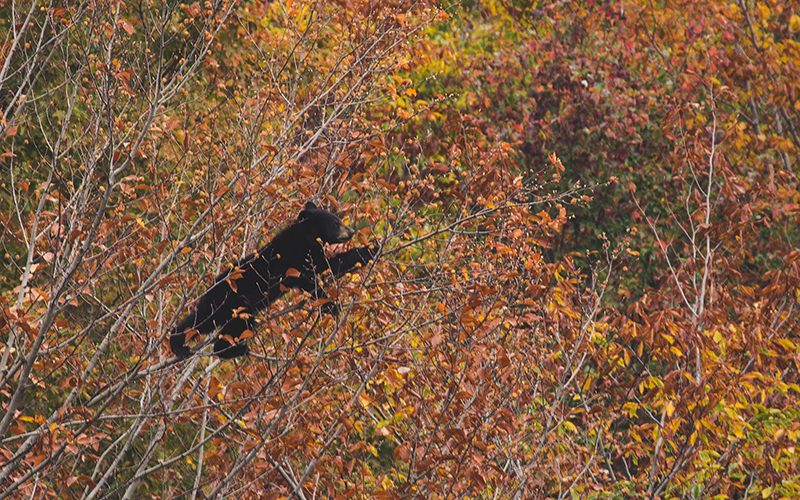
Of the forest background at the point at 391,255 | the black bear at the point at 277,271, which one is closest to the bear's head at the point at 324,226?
the black bear at the point at 277,271

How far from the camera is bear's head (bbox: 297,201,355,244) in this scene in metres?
4.73

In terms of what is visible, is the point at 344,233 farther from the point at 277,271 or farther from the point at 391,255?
the point at 391,255

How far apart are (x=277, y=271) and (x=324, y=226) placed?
16.0 inches

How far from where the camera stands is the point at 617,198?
1173 cm

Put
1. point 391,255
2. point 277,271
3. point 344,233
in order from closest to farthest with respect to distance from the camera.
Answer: point 344,233 → point 277,271 → point 391,255

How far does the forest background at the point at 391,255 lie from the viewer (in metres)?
4.22

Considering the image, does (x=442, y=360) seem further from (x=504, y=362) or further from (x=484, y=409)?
(x=504, y=362)

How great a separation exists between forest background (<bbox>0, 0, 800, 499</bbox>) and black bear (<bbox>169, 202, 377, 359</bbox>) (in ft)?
0.39

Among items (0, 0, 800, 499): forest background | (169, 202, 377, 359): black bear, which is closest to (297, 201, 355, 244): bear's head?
(169, 202, 377, 359): black bear

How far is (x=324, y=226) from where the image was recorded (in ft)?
15.7

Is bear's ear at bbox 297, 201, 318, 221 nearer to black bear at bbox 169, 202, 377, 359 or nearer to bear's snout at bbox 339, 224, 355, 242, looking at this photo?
black bear at bbox 169, 202, 377, 359

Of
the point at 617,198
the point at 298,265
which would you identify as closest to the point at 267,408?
the point at 298,265

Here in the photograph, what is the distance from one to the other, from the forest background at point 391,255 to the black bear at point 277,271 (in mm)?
120

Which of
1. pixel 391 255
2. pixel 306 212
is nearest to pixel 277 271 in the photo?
pixel 306 212
